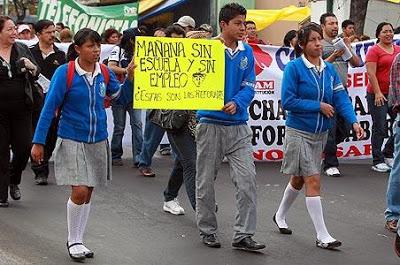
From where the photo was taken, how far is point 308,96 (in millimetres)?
7465

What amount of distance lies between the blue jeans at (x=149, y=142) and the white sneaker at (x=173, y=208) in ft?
6.23

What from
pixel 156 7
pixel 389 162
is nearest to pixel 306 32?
pixel 389 162

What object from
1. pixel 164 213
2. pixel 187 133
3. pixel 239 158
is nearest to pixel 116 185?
pixel 164 213

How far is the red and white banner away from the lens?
40.5 ft

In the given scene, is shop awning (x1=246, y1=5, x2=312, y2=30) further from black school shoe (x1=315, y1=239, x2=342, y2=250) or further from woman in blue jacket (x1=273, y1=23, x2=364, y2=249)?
black school shoe (x1=315, y1=239, x2=342, y2=250)

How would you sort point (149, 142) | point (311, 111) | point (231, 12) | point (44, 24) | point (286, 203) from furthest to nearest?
point (149, 142)
point (44, 24)
point (286, 203)
point (311, 111)
point (231, 12)

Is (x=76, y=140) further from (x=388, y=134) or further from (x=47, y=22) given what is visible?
(x=388, y=134)

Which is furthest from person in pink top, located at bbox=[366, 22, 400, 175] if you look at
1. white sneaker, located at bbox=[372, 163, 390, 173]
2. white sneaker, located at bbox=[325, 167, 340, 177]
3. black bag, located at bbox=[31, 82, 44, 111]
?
black bag, located at bbox=[31, 82, 44, 111]

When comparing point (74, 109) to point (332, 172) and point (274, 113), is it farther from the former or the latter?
point (274, 113)

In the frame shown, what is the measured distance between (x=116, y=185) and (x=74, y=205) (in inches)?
134

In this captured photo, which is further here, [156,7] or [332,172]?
[156,7]

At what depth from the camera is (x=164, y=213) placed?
344 inches

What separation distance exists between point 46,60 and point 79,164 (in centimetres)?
382

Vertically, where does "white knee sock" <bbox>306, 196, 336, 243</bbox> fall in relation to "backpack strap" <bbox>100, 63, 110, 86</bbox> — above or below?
below
